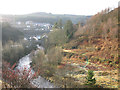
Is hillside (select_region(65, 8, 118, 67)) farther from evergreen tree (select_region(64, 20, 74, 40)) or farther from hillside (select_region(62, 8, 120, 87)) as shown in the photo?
evergreen tree (select_region(64, 20, 74, 40))

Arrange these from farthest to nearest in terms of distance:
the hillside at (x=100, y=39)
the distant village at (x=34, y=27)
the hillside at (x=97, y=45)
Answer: the distant village at (x=34, y=27) < the hillside at (x=100, y=39) < the hillside at (x=97, y=45)

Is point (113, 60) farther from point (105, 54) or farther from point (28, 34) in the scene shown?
point (28, 34)

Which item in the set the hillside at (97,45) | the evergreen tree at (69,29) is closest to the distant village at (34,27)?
the evergreen tree at (69,29)

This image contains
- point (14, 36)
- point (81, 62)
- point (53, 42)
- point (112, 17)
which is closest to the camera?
point (81, 62)

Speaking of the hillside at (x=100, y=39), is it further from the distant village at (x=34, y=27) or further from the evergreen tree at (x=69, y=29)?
the distant village at (x=34, y=27)

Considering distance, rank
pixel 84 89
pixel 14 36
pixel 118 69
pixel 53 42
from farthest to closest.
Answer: pixel 14 36 < pixel 53 42 < pixel 118 69 < pixel 84 89

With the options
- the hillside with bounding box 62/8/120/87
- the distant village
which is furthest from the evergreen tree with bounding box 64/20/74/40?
the distant village

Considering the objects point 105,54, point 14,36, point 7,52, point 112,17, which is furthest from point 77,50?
point 14,36

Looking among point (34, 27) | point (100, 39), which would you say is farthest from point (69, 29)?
point (34, 27)

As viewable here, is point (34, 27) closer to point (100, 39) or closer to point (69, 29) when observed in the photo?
point (69, 29)

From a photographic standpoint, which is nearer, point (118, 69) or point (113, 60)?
point (118, 69)

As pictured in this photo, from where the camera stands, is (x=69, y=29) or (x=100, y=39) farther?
(x=69, y=29)
